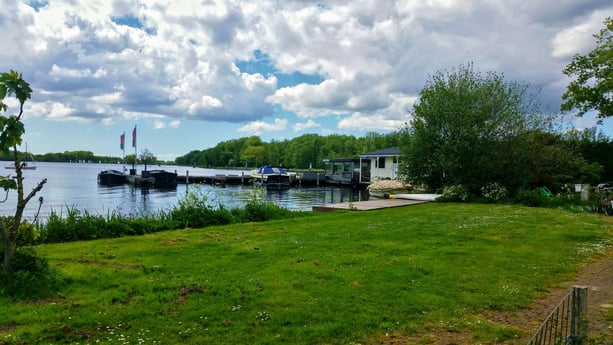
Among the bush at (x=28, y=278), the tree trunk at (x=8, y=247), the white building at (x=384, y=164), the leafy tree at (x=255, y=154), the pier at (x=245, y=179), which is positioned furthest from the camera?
the leafy tree at (x=255, y=154)

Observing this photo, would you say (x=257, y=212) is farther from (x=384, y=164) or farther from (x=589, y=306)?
(x=384, y=164)

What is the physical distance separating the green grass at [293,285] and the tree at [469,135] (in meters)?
11.0

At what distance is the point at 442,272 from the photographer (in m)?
6.45

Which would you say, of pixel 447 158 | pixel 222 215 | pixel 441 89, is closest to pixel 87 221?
pixel 222 215

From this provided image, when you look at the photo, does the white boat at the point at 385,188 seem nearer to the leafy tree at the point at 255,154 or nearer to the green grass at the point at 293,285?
the green grass at the point at 293,285

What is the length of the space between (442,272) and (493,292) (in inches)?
38.9

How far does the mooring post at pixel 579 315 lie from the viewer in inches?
122

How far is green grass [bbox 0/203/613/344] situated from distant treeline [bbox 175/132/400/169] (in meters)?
84.9

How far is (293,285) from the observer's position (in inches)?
225

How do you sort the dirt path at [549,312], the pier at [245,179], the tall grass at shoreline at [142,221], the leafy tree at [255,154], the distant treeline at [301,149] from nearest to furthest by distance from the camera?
the dirt path at [549,312]
the tall grass at shoreline at [142,221]
the pier at [245,179]
the distant treeline at [301,149]
the leafy tree at [255,154]

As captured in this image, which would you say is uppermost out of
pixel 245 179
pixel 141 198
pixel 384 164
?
pixel 384 164

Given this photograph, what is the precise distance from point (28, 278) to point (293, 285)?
11.6 feet

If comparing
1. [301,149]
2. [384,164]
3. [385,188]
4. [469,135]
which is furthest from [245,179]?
[301,149]

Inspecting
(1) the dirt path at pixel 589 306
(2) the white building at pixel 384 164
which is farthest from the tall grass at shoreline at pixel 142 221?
(2) the white building at pixel 384 164
